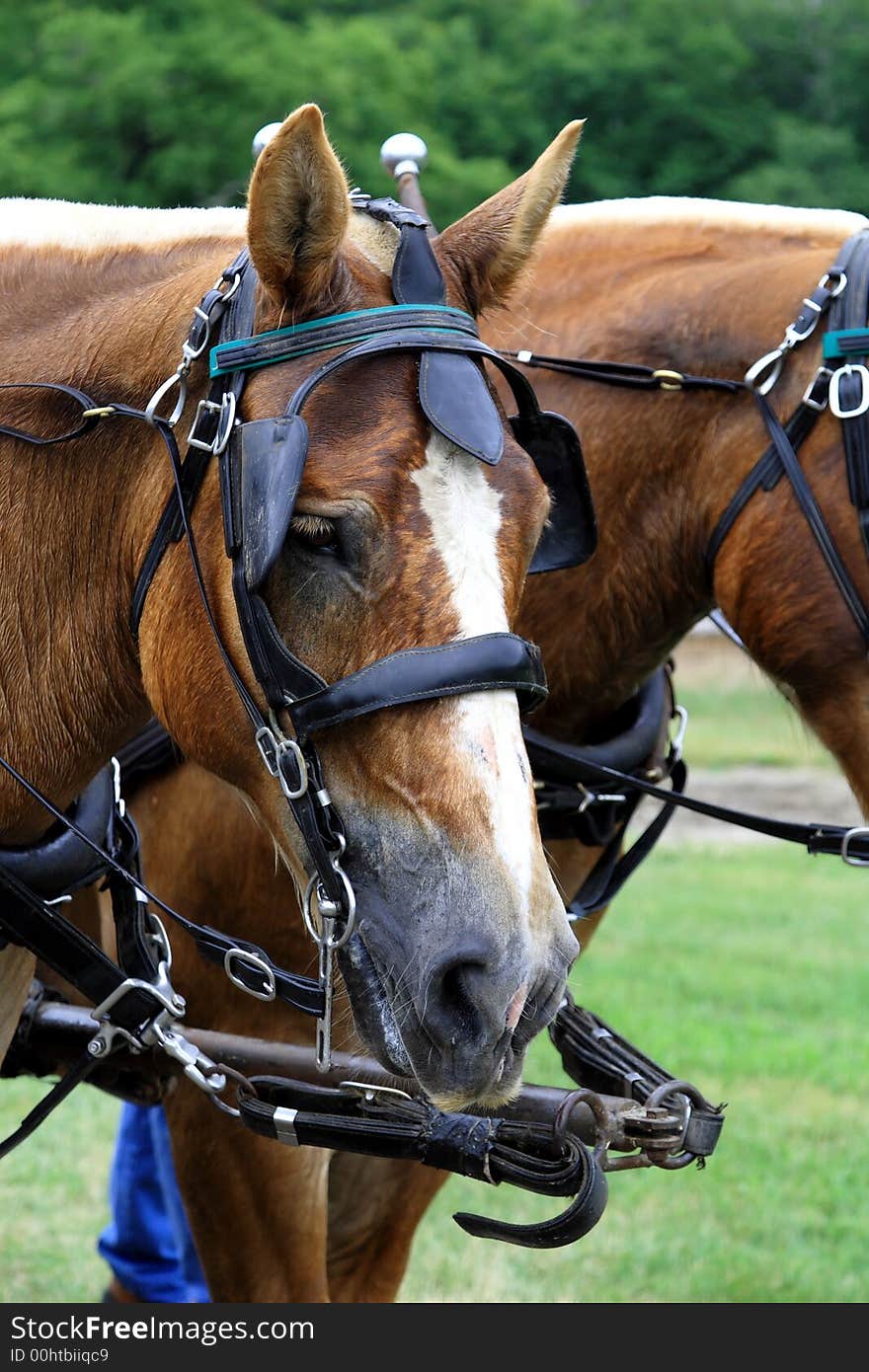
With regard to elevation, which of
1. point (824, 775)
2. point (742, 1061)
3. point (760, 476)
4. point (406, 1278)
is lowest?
point (824, 775)

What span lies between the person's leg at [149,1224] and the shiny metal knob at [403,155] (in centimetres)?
260

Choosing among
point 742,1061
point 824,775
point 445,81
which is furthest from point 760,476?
point 445,81

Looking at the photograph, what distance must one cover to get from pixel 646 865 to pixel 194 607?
882cm

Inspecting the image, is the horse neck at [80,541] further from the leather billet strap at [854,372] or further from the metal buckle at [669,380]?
the leather billet strap at [854,372]

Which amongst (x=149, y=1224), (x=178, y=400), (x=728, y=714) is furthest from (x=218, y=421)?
(x=728, y=714)

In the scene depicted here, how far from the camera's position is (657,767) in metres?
3.27

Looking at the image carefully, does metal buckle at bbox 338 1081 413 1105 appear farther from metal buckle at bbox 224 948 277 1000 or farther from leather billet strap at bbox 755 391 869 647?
leather billet strap at bbox 755 391 869 647

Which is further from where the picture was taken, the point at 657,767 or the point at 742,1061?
the point at 742,1061

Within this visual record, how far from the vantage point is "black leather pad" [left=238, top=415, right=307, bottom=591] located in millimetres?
1811

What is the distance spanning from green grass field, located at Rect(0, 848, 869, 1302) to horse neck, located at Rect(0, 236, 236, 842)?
6.52ft

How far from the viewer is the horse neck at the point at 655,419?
2.92 metres

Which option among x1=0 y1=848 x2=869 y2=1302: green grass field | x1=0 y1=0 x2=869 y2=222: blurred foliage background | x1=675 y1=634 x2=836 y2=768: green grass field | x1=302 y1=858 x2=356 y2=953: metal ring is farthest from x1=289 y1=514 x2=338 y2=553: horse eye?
x1=0 y1=0 x2=869 y2=222: blurred foliage background

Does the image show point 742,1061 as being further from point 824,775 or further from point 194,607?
point 824,775

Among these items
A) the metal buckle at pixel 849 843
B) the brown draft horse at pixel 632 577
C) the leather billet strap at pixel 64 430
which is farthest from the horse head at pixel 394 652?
the metal buckle at pixel 849 843
